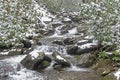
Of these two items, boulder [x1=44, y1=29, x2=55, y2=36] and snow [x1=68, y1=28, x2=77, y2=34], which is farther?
snow [x1=68, y1=28, x2=77, y2=34]

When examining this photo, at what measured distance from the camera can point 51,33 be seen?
34594 millimetres

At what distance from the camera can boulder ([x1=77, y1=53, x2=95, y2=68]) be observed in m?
21.2

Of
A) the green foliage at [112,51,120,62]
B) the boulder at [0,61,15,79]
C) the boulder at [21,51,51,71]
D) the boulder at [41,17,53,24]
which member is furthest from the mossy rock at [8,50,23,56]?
the boulder at [41,17,53,24]

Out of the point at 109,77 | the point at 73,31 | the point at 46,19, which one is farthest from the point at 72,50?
the point at 46,19

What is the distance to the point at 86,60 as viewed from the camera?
843 inches

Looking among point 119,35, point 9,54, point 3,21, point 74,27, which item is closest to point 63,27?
point 74,27

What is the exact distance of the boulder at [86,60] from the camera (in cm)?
2122

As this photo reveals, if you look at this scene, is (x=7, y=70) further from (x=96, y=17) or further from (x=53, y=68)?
(x=96, y=17)

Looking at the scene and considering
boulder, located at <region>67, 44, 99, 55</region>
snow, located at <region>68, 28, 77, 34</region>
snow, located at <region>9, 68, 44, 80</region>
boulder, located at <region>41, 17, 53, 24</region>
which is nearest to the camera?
snow, located at <region>9, 68, 44, 80</region>

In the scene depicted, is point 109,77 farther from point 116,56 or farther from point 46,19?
point 46,19

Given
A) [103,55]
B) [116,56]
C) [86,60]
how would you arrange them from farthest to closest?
[86,60], [103,55], [116,56]

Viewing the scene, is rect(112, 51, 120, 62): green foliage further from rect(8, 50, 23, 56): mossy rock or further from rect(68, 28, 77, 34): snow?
rect(68, 28, 77, 34): snow

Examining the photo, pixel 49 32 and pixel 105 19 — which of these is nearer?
pixel 105 19

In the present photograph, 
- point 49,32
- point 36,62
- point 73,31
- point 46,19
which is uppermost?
point 36,62
